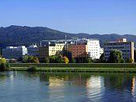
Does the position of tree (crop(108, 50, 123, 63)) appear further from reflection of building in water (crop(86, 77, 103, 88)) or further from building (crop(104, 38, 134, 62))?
reflection of building in water (crop(86, 77, 103, 88))

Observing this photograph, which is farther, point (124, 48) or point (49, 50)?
point (49, 50)

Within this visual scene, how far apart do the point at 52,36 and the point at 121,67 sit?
11034 cm

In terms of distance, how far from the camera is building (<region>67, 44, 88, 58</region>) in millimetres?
A: 73438

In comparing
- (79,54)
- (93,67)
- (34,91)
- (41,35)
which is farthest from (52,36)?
(34,91)

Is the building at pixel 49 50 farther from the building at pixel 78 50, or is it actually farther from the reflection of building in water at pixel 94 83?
the reflection of building in water at pixel 94 83

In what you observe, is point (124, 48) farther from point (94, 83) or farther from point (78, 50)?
point (94, 83)

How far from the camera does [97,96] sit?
19984 millimetres

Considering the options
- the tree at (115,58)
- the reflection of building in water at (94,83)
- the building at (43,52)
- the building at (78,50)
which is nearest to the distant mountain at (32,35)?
the building at (43,52)

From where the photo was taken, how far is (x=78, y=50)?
7425 centimetres

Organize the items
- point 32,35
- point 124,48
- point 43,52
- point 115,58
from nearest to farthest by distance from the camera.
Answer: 1. point 115,58
2. point 124,48
3. point 43,52
4. point 32,35

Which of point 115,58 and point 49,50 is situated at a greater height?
point 49,50

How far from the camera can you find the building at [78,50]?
241 ft

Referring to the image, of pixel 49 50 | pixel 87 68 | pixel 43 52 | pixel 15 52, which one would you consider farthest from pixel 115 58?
pixel 15 52

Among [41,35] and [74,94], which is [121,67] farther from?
[41,35]
